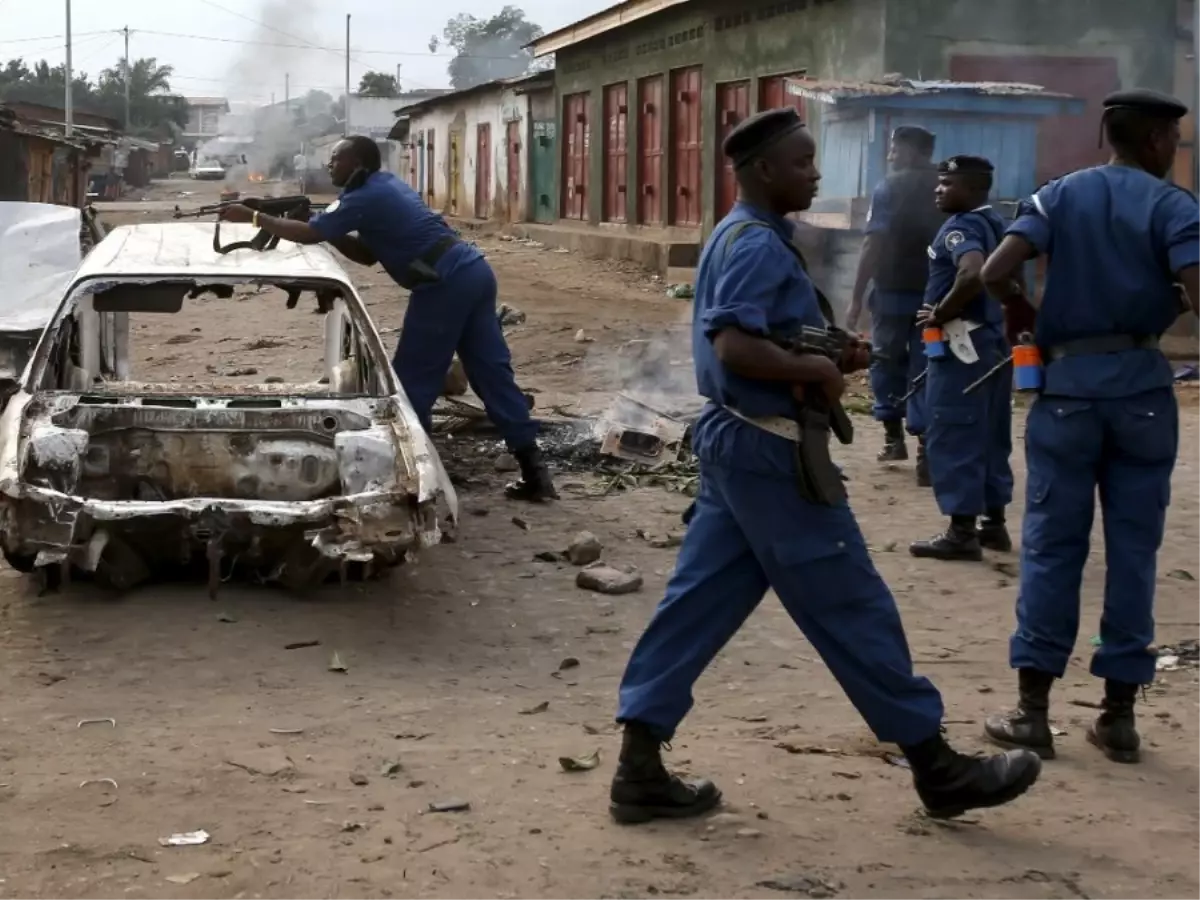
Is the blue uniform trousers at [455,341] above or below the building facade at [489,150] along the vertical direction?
below

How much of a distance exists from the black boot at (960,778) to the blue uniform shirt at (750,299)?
87 centimetres

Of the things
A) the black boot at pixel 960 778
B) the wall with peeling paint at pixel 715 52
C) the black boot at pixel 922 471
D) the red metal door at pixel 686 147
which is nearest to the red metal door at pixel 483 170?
the wall with peeling paint at pixel 715 52

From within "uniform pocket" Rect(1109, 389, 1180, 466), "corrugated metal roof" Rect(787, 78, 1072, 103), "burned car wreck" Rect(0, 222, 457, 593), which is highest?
"corrugated metal roof" Rect(787, 78, 1072, 103)

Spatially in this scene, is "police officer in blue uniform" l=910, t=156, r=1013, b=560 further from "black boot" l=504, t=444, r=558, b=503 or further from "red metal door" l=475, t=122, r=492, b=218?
"red metal door" l=475, t=122, r=492, b=218

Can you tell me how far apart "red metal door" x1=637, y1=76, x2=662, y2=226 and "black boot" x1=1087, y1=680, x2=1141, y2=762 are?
20266 mm

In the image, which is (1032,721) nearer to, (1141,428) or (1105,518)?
(1105,518)

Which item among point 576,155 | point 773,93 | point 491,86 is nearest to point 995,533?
point 773,93

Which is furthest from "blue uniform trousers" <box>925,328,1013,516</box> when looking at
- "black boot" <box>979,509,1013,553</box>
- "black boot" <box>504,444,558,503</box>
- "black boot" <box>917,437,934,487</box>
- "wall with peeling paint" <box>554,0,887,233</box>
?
"wall with peeling paint" <box>554,0,887,233</box>

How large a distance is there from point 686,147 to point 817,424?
19878 millimetres

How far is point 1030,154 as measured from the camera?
14.2 meters

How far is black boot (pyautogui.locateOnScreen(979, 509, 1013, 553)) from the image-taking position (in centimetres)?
724

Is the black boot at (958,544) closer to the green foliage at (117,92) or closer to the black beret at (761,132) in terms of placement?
the black beret at (761,132)

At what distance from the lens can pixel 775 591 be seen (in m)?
3.80

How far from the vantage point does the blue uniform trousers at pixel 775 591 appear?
3.75 meters
